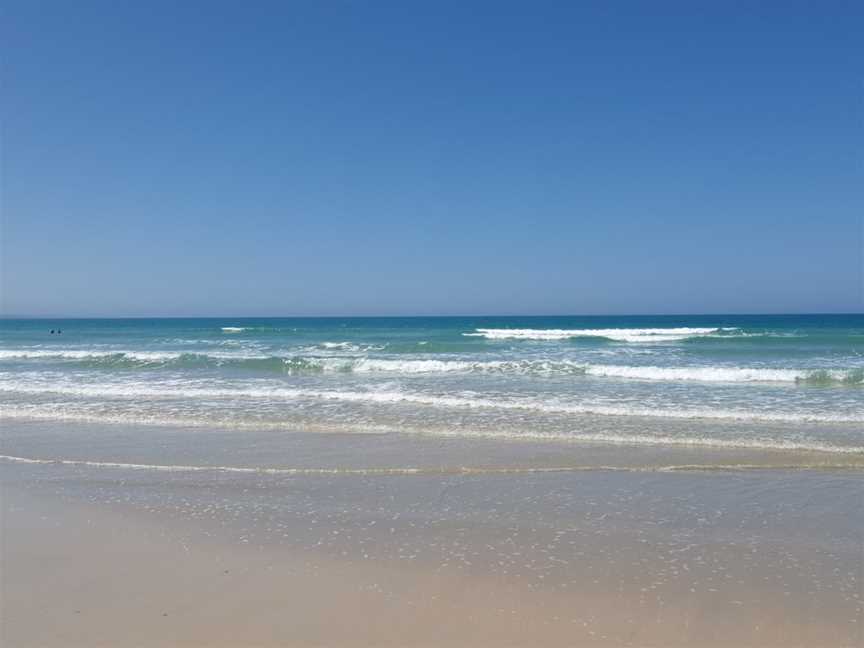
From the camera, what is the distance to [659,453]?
8.80m

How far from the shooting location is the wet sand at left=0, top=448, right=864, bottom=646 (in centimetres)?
394

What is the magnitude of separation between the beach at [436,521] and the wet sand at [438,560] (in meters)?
0.03

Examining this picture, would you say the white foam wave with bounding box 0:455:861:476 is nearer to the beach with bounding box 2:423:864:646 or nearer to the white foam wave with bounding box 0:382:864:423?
the beach with bounding box 2:423:864:646

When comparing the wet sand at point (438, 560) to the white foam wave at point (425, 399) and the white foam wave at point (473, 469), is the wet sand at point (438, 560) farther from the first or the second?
the white foam wave at point (425, 399)

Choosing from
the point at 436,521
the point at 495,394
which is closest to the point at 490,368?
the point at 495,394

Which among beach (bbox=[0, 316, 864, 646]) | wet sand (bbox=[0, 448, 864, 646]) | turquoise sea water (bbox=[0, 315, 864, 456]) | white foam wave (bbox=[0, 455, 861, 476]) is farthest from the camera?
turquoise sea water (bbox=[0, 315, 864, 456])

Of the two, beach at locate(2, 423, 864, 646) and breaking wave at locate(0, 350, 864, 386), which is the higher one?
breaking wave at locate(0, 350, 864, 386)

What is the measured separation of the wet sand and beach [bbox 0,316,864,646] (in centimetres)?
3

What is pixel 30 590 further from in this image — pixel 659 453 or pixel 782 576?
pixel 659 453

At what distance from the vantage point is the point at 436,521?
602 cm

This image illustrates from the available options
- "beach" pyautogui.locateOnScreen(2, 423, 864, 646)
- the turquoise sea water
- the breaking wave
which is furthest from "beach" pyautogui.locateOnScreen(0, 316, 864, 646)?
the breaking wave

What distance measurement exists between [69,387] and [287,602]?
15866 mm

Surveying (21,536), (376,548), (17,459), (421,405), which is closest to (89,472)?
(17,459)

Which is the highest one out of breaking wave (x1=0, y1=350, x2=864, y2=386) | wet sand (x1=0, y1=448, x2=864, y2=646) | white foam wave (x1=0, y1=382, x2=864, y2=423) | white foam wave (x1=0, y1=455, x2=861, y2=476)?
breaking wave (x1=0, y1=350, x2=864, y2=386)
